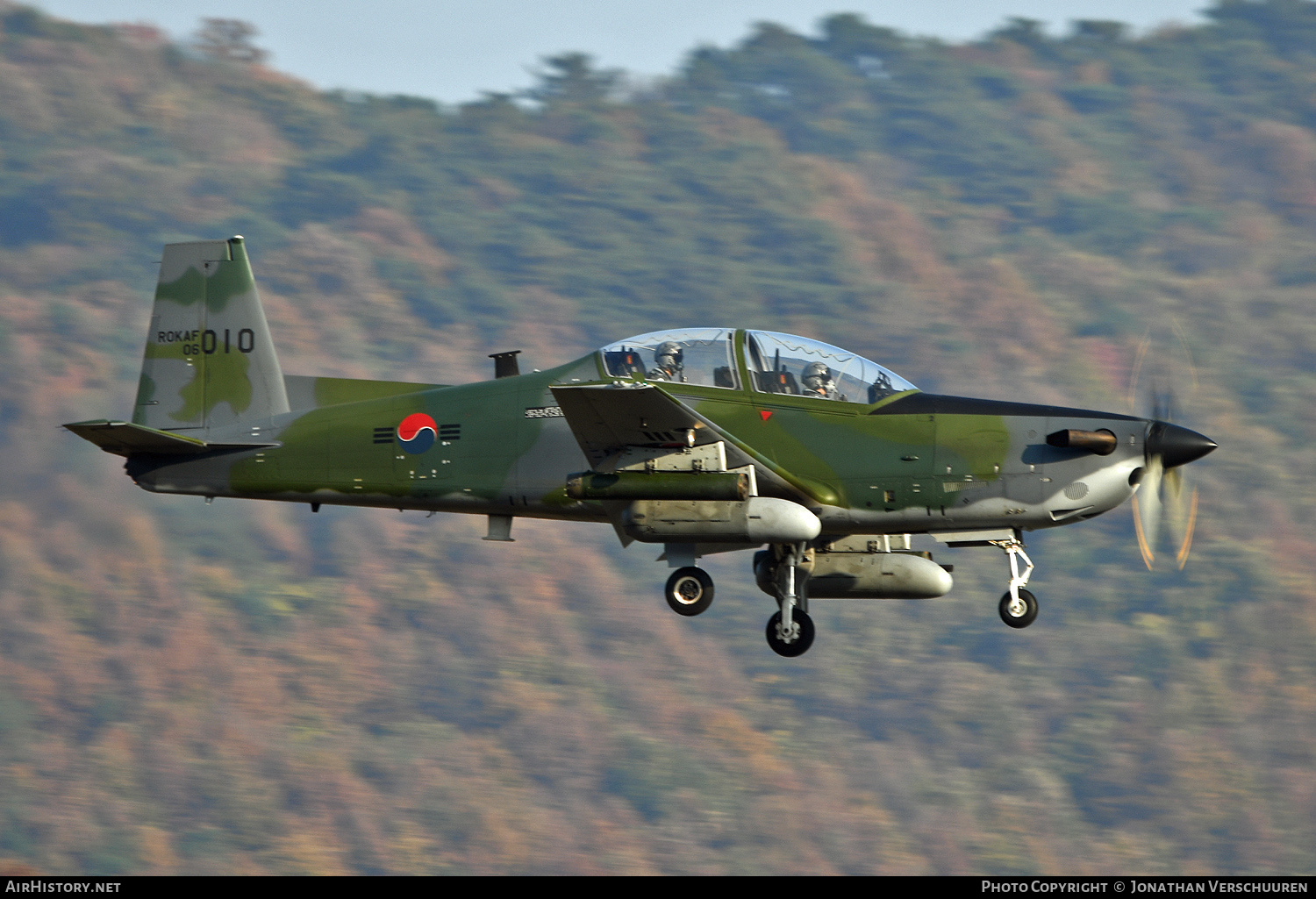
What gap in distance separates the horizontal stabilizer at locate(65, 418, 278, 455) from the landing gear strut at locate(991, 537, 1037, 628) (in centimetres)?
802

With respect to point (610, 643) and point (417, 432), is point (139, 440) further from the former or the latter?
point (610, 643)

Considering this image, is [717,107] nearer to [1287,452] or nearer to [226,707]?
[1287,452]

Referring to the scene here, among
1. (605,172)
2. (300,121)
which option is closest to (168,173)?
(300,121)

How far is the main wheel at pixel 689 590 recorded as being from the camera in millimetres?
16161

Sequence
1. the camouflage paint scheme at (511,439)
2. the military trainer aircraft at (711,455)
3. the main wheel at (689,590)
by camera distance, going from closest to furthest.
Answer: the military trainer aircraft at (711,455) < the camouflage paint scheme at (511,439) < the main wheel at (689,590)

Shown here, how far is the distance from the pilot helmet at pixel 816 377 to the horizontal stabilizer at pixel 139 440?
596 centimetres

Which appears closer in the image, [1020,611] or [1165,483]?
[1165,483]

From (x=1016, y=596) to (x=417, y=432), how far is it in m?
6.52

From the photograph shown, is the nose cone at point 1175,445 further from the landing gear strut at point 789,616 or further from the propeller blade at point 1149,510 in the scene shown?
the landing gear strut at point 789,616

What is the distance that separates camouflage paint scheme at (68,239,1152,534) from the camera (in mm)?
15695

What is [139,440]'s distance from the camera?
17344 millimetres

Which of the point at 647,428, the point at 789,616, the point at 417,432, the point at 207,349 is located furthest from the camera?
the point at 207,349

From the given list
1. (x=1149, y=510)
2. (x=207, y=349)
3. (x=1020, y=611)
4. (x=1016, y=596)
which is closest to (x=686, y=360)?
(x=1016, y=596)

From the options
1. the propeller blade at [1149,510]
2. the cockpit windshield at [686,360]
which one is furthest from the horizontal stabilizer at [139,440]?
the propeller blade at [1149,510]
